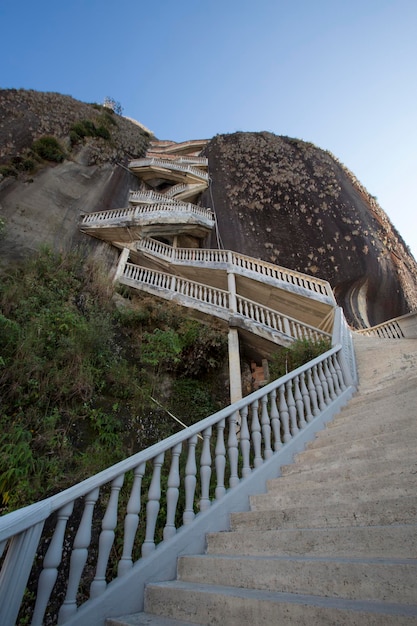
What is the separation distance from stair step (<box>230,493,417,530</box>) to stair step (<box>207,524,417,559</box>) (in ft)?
0.46

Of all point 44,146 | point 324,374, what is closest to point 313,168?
point 44,146

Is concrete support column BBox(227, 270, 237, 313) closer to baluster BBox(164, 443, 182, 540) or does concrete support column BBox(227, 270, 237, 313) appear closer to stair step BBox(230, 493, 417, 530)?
baluster BBox(164, 443, 182, 540)

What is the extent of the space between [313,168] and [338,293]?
8.18 metres

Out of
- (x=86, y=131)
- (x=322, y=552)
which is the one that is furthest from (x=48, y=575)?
(x=86, y=131)

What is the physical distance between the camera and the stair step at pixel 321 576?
138 cm

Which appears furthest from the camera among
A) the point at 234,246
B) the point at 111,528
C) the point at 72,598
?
the point at 234,246

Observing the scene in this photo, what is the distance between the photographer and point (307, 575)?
160 cm

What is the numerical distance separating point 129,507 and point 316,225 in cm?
1457

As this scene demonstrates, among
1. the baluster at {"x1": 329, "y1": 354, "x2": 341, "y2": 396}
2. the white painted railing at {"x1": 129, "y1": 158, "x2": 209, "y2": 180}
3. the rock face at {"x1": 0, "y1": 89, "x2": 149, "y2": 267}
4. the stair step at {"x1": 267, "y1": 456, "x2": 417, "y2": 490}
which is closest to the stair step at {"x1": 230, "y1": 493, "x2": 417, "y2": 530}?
the stair step at {"x1": 267, "y1": 456, "x2": 417, "y2": 490}

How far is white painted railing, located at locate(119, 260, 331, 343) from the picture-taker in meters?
8.56

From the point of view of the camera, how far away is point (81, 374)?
18.3 ft

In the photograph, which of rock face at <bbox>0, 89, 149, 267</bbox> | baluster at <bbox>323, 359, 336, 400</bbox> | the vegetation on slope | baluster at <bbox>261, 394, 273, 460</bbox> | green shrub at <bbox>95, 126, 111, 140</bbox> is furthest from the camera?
green shrub at <bbox>95, 126, 111, 140</bbox>

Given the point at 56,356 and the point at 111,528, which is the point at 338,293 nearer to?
the point at 56,356

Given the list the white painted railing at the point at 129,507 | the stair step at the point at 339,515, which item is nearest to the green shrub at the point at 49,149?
the white painted railing at the point at 129,507
